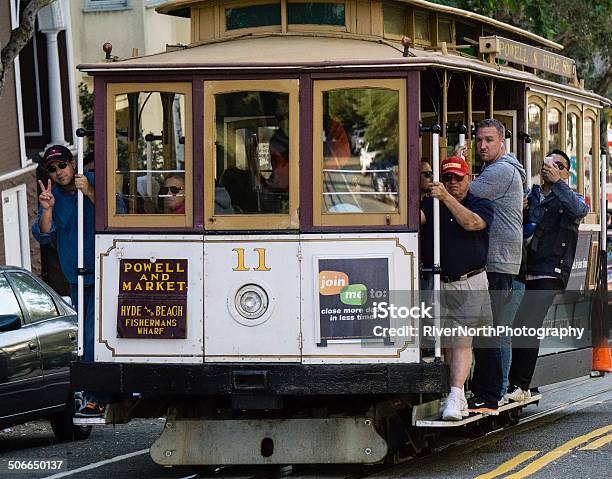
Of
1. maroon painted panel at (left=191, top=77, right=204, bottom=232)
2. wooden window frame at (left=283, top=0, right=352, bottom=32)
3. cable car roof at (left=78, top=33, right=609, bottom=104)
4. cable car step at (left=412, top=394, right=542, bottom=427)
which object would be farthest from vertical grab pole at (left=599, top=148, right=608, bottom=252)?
maroon painted panel at (left=191, top=77, right=204, bottom=232)

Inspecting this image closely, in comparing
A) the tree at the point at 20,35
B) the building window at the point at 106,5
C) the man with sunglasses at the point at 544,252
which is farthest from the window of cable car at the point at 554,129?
the building window at the point at 106,5

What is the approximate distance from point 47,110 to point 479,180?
1558 centimetres

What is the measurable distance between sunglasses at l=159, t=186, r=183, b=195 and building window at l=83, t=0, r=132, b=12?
1725 centimetres

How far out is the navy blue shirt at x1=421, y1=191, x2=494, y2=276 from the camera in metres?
10.4

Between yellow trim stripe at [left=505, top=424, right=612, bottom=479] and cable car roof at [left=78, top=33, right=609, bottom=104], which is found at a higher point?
cable car roof at [left=78, top=33, right=609, bottom=104]

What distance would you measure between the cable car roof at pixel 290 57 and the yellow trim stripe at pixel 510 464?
2.76 meters

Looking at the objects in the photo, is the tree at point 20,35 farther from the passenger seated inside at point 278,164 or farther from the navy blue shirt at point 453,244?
the navy blue shirt at point 453,244

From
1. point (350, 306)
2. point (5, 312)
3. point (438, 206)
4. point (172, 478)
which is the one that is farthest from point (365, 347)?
point (5, 312)

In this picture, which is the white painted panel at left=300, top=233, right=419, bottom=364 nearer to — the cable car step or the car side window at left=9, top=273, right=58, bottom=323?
the cable car step

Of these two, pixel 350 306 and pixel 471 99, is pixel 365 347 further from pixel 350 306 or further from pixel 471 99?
pixel 471 99

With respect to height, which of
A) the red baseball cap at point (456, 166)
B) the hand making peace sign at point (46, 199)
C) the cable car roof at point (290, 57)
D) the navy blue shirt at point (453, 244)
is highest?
the cable car roof at point (290, 57)

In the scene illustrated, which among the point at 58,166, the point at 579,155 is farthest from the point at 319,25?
the point at 579,155

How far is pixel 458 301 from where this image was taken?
1059 cm

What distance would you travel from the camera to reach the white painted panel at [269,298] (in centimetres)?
1024
